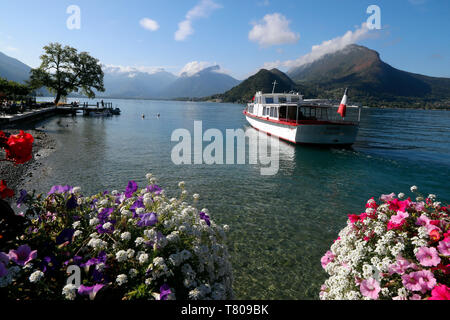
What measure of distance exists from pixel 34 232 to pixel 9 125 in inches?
1298

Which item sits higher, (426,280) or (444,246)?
(444,246)

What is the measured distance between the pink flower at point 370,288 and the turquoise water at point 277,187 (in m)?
3.28

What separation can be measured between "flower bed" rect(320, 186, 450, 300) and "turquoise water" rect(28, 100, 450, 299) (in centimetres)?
293

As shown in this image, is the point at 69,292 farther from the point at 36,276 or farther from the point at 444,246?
the point at 444,246

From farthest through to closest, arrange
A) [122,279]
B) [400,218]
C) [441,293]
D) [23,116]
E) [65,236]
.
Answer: [23,116]
[400,218]
[65,236]
[122,279]
[441,293]

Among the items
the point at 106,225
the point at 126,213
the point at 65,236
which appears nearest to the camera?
the point at 65,236

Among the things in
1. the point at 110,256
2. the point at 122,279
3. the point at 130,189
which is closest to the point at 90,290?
the point at 122,279

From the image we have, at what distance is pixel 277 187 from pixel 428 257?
1111cm

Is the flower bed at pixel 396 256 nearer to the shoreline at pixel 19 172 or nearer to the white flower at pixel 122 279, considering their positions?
the white flower at pixel 122 279

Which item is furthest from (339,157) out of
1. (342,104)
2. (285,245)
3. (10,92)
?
(10,92)

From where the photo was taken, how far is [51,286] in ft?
7.67

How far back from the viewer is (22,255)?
245 centimetres

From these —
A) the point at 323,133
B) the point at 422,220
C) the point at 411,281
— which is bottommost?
the point at 411,281
